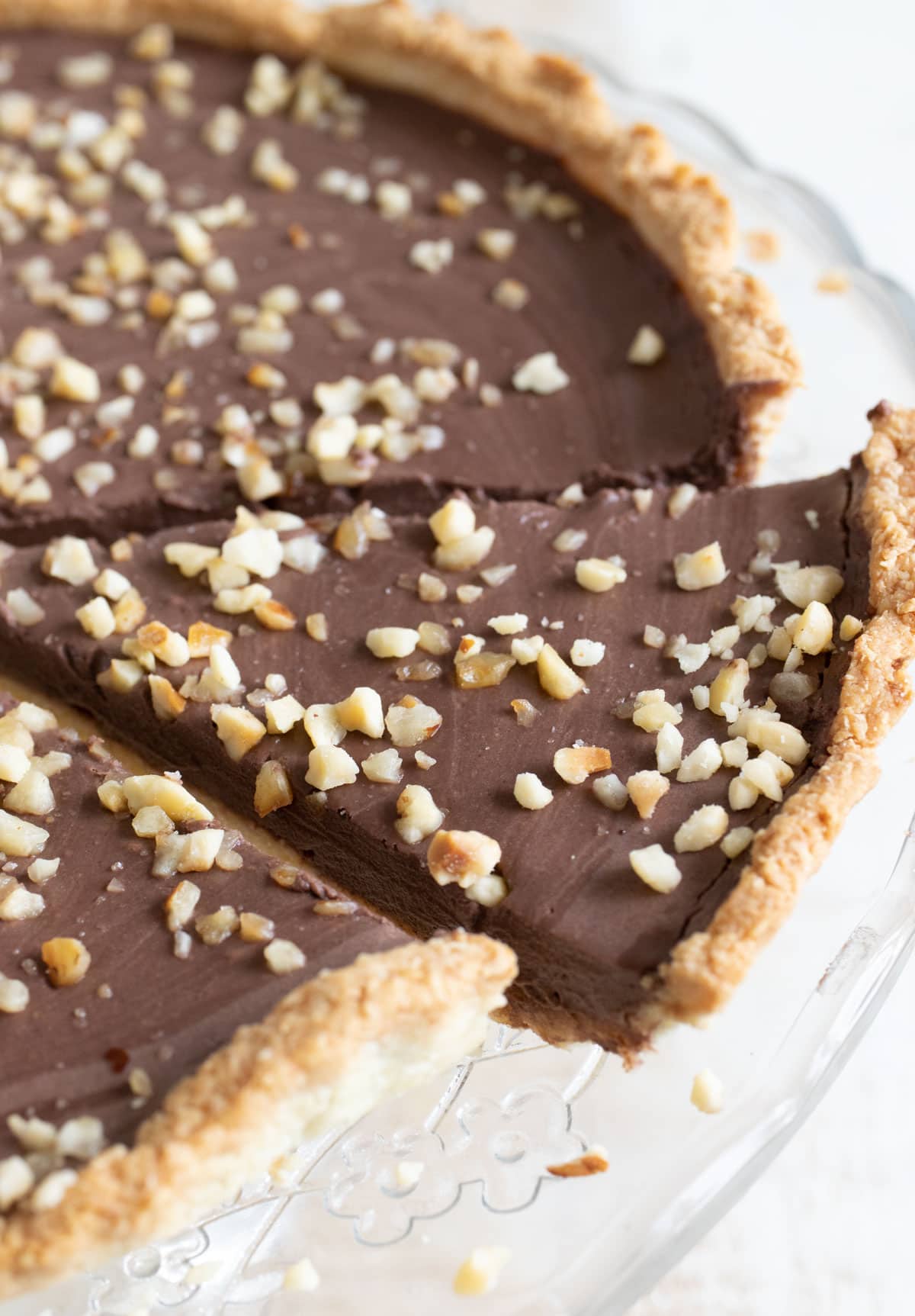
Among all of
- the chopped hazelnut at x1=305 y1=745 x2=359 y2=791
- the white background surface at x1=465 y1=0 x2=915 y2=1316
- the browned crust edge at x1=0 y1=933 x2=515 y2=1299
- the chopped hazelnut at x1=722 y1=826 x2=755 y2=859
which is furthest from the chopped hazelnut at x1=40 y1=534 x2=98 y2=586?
the white background surface at x1=465 y1=0 x2=915 y2=1316

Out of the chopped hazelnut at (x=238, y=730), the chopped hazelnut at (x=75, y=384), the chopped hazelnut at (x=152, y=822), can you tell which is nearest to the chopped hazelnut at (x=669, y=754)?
the chopped hazelnut at (x=238, y=730)

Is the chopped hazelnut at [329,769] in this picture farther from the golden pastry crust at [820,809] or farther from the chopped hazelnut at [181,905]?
the golden pastry crust at [820,809]

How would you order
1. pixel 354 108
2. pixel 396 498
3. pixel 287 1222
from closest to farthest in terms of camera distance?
pixel 287 1222 → pixel 396 498 → pixel 354 108

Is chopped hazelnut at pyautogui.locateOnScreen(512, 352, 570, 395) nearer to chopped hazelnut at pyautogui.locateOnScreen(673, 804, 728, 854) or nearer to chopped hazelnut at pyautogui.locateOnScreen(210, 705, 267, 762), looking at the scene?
chopped hazelnut at pyautogui.locateOnScreen(210, 705, 267, 762)

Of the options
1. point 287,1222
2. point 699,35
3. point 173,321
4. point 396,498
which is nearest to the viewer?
point 287,1222

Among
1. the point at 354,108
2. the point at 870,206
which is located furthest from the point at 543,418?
the point at 870,206

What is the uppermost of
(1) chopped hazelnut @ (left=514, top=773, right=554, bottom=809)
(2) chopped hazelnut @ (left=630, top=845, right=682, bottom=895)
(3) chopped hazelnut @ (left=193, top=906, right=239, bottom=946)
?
(2) chopped hazelnut @ (left=630, top=845, right=682, bottom=895)

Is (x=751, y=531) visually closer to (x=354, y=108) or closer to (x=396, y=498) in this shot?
(x=396, y=498)
